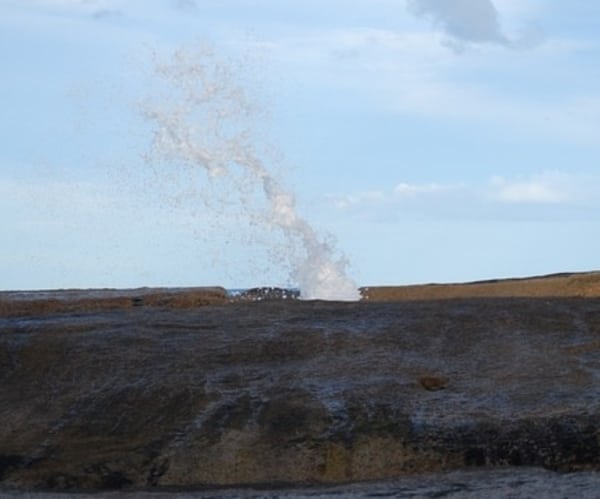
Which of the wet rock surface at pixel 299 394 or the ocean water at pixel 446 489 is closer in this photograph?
the ocean water at pixel 446 489

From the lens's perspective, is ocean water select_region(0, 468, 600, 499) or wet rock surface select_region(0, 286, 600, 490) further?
wet rock surface select_region(0, 286, 600, 490)

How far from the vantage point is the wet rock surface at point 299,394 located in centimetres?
1446

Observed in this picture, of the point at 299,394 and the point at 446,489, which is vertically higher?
the point at 299,394

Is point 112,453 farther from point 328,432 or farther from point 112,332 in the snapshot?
point 112,332

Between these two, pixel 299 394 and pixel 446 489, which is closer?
pixel 446 489

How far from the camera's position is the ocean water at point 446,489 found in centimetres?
1245

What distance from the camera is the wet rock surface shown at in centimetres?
1446

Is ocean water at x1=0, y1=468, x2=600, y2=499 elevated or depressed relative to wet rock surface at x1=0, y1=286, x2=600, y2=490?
depressed

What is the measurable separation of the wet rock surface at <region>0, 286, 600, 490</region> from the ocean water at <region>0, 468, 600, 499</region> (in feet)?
1.72

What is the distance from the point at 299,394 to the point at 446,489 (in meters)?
3.17

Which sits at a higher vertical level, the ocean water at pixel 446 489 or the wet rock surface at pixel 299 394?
the wet rock surface at pixel 299 394

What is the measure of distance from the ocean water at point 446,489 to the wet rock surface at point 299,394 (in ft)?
1.72

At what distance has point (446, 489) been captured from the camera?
1291 centimetres

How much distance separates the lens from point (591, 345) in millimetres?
17219
